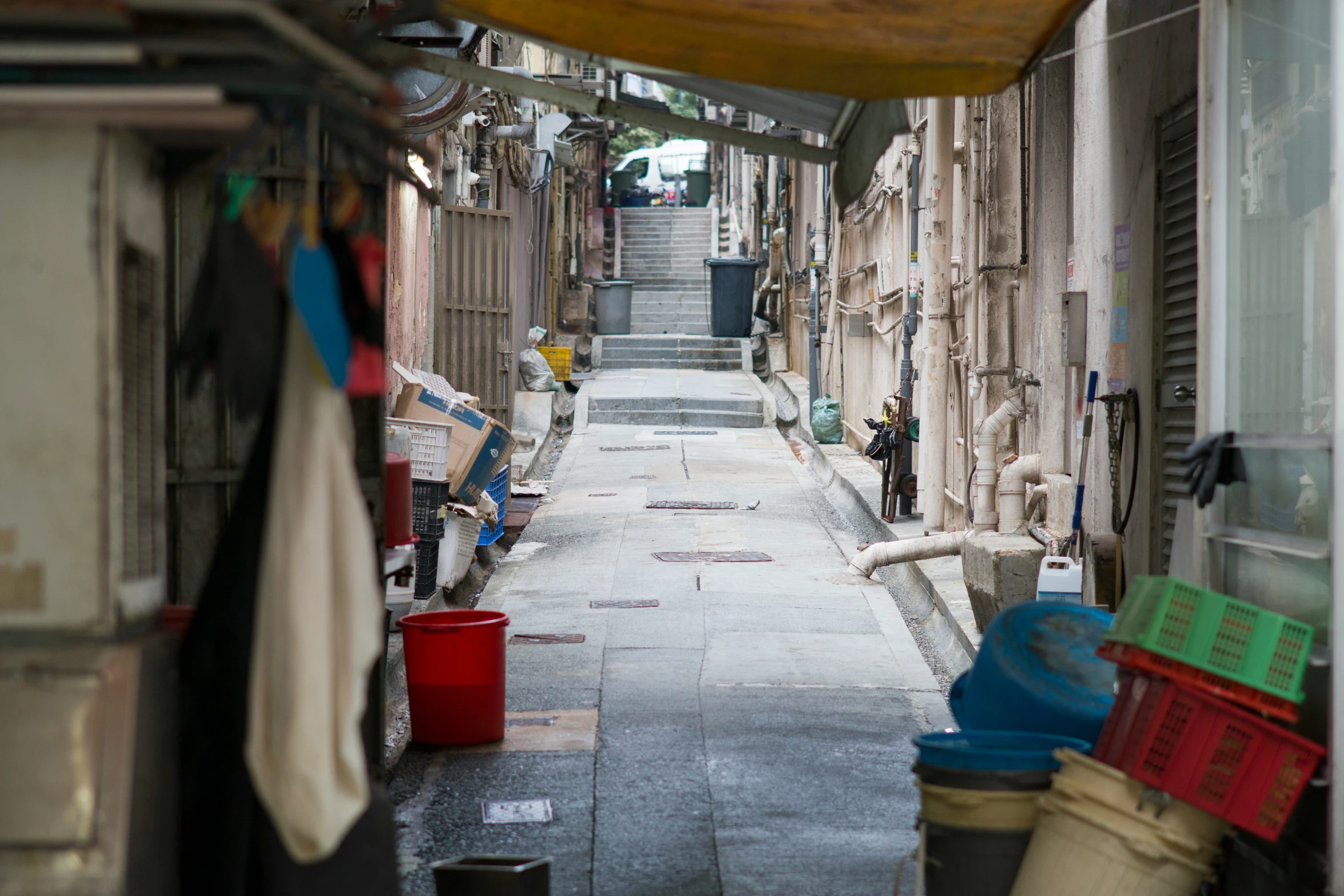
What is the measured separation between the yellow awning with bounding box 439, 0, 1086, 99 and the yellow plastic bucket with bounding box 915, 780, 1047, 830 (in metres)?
2.35

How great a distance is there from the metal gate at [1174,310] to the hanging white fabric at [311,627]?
4270mm

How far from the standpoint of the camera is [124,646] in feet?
9.23

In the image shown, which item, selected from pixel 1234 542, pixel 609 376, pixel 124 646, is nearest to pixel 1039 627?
pixel 1234 542

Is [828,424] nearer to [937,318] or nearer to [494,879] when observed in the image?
[937,318]

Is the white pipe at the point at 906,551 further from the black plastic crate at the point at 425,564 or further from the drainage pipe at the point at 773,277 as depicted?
the drainage pipe at the point at 773,277

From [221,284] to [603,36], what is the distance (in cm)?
242

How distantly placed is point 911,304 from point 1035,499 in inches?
177

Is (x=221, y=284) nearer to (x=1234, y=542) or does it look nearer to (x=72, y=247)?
(x=72, y=247)

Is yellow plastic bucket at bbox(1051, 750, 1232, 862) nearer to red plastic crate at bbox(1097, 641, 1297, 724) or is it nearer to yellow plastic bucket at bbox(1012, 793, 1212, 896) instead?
yellow plastic bucket at bbox(1012, 793, 1212, 896)

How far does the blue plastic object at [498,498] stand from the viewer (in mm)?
11383

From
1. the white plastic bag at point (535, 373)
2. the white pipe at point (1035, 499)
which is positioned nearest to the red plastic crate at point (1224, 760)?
the white pipe at point (1035, 499)

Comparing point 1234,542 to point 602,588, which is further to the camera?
point 602,588

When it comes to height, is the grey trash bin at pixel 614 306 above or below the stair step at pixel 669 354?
above

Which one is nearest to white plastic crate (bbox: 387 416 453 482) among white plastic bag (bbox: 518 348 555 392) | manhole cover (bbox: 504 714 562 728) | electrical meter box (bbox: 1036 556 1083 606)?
manhole cover (bbox: 504 714 562 728)
